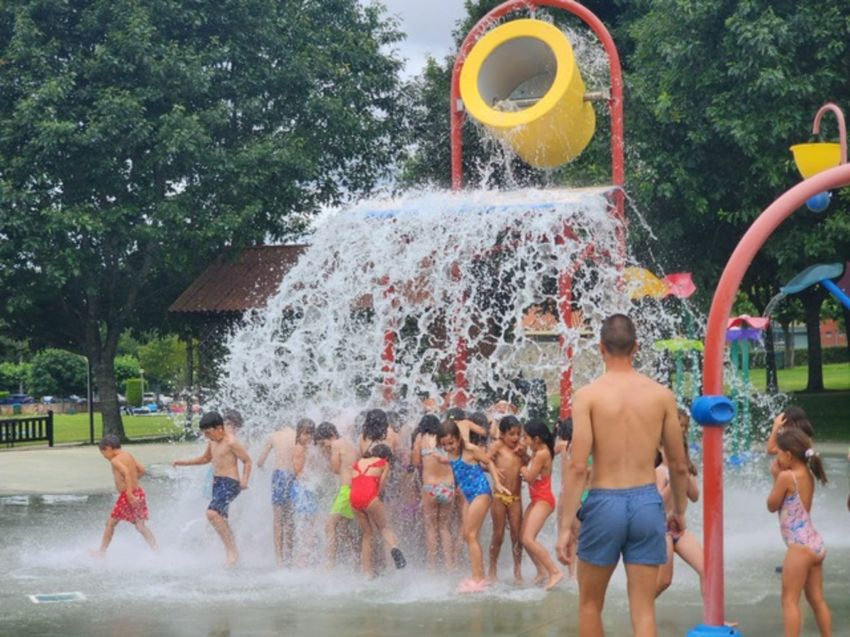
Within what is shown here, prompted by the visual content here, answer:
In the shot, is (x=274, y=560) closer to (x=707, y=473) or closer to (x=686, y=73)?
(x=707, y=473)

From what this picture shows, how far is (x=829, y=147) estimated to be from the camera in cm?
862

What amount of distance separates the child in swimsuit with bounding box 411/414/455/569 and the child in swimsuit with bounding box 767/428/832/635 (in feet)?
9.65

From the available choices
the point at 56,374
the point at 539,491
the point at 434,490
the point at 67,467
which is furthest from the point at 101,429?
the point at 56,374

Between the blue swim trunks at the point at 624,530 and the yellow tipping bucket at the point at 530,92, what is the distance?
815 cm

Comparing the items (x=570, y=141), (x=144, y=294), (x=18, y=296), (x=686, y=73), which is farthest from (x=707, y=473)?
(x=144, y=294)

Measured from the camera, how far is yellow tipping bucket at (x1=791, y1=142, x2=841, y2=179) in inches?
Result: 338

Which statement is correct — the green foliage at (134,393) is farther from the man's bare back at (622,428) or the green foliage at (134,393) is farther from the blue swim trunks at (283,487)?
the man's bare back at (622,428)

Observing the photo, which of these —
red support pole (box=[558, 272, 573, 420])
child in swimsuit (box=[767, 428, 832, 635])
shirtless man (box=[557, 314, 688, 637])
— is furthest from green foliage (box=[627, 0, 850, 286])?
shirtless man (box=[557, 314, 688, 637])

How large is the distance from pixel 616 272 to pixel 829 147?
10.5 ft

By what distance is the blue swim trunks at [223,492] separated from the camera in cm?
1036

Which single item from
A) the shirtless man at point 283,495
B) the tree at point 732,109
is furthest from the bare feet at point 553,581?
the tree at point 732,109

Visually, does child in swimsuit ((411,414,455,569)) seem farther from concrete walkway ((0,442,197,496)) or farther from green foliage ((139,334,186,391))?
green foliage ((139,334,186,391))

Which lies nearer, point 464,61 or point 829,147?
point 829,147

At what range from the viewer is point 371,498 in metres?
9.43
